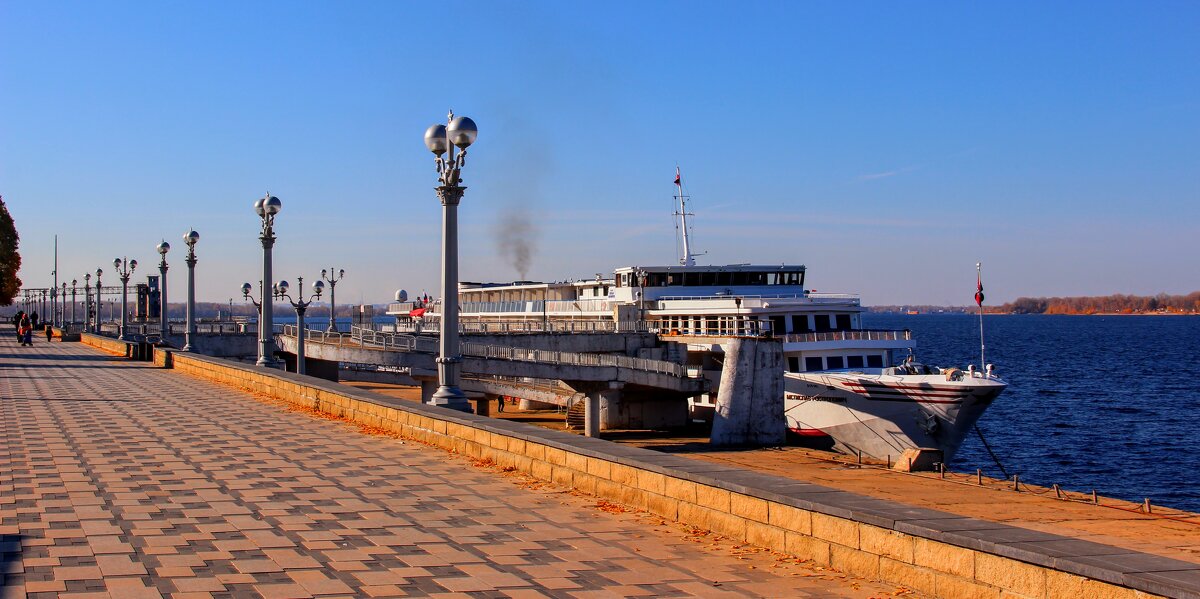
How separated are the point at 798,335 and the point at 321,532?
36872mm

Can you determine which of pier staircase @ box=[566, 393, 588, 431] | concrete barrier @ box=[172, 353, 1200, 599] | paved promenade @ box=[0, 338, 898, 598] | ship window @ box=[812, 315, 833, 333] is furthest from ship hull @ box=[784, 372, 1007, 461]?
concrete barrier @ box=[172, 353, 1200, 599]

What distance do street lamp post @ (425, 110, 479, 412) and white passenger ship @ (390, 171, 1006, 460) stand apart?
2261 centimetres

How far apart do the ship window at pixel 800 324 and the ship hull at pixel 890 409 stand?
6977 millimetres

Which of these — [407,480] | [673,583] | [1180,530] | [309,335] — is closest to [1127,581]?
[673,583]

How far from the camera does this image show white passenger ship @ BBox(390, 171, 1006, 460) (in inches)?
1444

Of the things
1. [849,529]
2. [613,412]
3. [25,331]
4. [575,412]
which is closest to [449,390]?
[849,529]

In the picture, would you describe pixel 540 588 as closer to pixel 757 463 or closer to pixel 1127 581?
pixel 1127 581

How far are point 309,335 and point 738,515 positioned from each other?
4350cm

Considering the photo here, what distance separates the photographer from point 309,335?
50469mm

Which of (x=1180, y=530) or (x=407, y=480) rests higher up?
(x=407, y=480)

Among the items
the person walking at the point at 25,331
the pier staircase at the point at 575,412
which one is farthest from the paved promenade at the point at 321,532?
the person walking at the point at 25,331

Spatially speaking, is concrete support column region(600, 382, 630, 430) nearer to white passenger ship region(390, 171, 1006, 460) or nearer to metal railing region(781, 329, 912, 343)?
white passenger ship region(390, 171, 1006, 460)

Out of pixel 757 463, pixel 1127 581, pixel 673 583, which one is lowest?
pixel 757 463

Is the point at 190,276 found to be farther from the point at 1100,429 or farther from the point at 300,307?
the point at 1100,429
